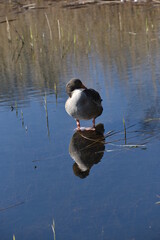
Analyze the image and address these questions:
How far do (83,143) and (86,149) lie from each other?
24 centimetres

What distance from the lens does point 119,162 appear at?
15.0ft

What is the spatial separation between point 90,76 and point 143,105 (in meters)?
1.95

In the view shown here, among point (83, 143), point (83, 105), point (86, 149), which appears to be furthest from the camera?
point (83, 105)

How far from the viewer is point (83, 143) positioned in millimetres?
5305

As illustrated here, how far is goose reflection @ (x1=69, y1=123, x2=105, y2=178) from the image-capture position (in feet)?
15.1

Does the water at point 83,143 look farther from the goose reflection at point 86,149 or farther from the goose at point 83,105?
the goose at point 83,105

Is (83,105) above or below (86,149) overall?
above

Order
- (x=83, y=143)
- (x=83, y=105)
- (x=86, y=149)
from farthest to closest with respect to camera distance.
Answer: (x=83, y=105), (x=83, y=143), (x=86, y=149)

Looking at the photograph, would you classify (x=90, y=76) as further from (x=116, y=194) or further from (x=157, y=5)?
(x=157, y=5)

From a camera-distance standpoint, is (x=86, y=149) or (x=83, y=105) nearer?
(x=86, y=149)

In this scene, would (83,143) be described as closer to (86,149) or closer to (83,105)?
(86,149)

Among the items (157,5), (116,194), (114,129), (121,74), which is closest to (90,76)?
(121,74)

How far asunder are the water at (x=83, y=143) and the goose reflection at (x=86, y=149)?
0.09ft

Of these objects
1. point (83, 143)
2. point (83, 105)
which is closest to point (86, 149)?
point (83, 143)
